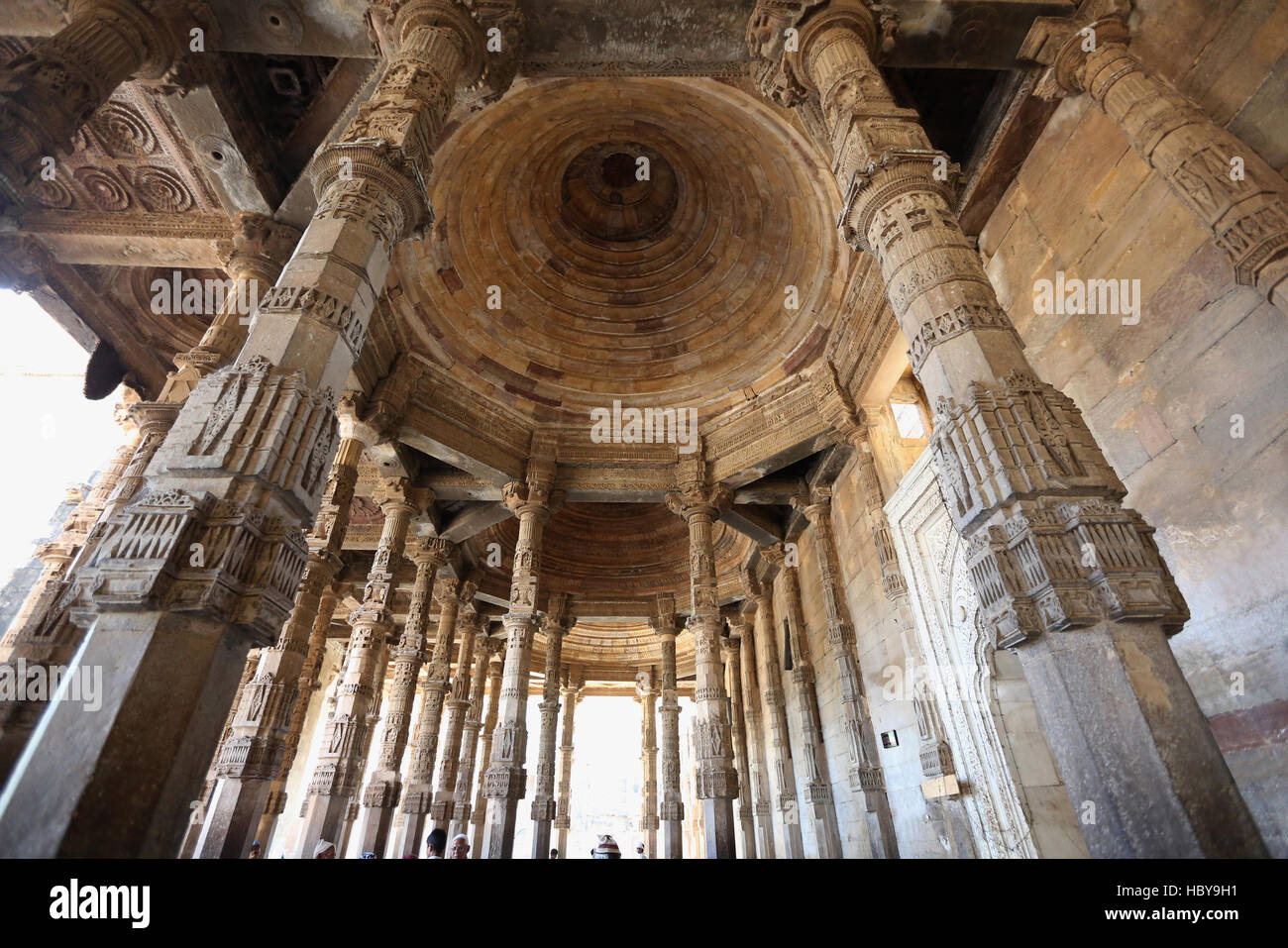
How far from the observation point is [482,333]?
44.1 ft

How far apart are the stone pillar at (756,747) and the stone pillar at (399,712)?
977 centimetres

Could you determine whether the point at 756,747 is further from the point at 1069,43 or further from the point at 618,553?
the point at 1069,43

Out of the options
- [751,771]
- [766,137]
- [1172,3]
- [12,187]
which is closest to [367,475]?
[12,187]

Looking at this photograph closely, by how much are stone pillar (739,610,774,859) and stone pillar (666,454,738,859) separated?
5596 mm

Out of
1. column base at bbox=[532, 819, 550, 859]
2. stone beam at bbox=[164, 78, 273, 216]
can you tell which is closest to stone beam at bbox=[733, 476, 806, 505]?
column base at bbox=[532, 819, 550, 859]

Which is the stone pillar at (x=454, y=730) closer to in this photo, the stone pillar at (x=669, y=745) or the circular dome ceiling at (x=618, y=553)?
the circular dome ceiling at (x=618, y=553)

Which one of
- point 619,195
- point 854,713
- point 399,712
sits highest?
point 619,195

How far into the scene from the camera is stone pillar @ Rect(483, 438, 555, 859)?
415 inches

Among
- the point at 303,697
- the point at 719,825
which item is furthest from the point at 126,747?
the point at 303,697

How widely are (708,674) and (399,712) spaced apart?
6489 millimetres

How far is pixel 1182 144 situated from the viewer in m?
5.55

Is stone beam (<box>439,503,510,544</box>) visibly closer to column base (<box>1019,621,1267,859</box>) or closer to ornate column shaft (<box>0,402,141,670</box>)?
ornate column shaft (<box>0,402,141,670</box>)

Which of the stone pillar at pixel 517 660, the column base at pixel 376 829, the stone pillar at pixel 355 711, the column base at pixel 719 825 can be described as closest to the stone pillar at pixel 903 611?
the column base at pixel 719 825
